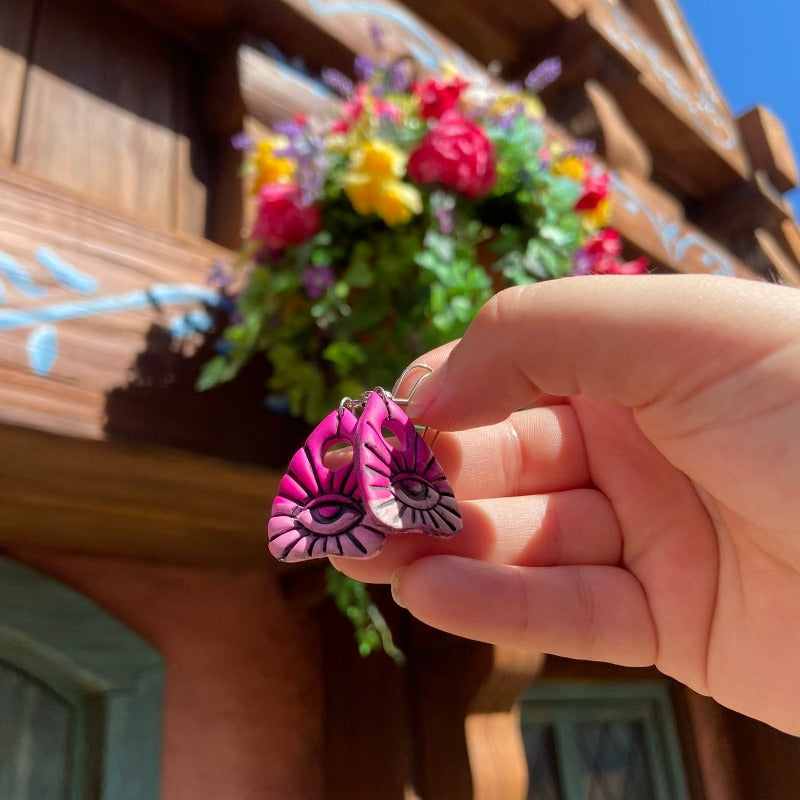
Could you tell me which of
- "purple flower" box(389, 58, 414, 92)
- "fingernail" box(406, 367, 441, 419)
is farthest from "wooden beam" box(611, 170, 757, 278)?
"fingernail" box(406, 367, 441, 419)

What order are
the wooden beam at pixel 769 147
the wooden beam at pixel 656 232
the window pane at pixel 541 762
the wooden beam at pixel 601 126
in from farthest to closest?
1. the wooden beam at pixel 769 147
2. the wooden beam at pixel 601 126
3. the wooden beam at pixel 656 232
4. the window pane at pixel 541 762

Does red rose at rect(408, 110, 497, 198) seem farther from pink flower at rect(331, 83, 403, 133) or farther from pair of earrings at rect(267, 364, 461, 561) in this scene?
pair of earrings at rect(267, 364, 461, 561)

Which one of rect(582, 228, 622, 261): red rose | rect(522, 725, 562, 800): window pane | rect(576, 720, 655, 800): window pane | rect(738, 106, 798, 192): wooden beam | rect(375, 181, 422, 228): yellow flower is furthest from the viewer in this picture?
rect(738, 106, 798, 192): wooden beam

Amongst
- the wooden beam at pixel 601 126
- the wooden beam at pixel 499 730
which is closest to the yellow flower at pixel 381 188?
the wooden beam at pixel 499 730

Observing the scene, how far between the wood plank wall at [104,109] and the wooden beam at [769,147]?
8.44 ft

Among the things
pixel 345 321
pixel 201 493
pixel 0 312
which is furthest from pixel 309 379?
pixel 0 312

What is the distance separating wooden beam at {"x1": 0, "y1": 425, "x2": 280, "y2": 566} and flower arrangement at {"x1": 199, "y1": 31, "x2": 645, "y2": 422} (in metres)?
0.13

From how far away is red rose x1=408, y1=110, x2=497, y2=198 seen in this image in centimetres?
110

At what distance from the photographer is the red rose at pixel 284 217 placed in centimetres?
111

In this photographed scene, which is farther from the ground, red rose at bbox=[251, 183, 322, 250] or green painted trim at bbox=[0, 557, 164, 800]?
red rose at bbox=[251, 183, 322, 250]

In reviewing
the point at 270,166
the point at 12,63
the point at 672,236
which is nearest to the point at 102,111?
the point at 12,63

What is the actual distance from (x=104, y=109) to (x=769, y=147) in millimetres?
2804

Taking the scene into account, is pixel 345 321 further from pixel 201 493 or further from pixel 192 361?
pixel 201 493

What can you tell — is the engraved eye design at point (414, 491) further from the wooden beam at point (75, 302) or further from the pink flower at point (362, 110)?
the pink flower at point (362, 110)
